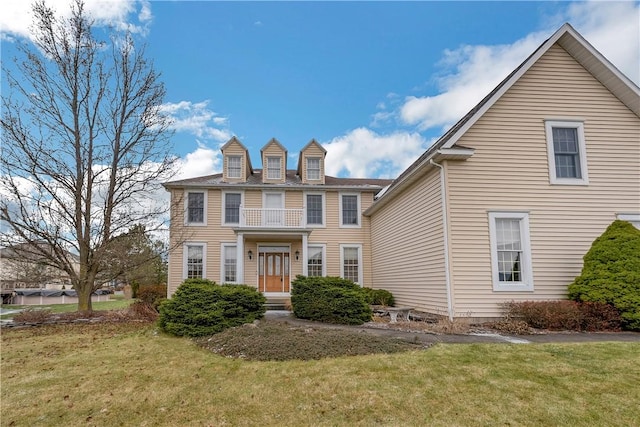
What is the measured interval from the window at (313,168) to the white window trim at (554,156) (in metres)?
10.3

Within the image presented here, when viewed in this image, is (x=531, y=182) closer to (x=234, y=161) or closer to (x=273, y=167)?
(x=273, y=167)

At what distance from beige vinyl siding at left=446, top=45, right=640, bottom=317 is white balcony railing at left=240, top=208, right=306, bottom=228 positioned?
840 centimetres

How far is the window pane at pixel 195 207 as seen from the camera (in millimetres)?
16578

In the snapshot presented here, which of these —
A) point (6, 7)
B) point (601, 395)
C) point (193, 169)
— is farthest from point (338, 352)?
point (193, 169)

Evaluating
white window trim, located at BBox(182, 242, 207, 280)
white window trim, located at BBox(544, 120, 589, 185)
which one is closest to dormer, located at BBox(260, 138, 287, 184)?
white window trim, located at BBox(182, 242, 207, 280)

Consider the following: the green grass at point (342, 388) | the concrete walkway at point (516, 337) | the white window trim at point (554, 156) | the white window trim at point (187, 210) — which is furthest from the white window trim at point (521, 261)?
the white window trim at point (187, 210)

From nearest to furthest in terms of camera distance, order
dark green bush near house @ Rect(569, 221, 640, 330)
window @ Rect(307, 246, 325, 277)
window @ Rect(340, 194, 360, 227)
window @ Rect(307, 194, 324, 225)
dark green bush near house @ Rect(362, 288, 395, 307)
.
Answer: dark green bush near house @ Rect(569, 221, 640, 330)
dark green bush near house @ Rect(362, 288, 395, 307)
window @ Rect(307, 246, 325, 277)
window @ Rect(307, 194, 324, 225)
window @ Rect(340, 194, 360, 227)

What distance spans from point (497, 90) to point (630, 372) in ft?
24.5

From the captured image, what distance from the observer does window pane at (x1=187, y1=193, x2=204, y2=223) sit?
54.4 ft

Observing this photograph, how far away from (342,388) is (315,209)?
13.2 m

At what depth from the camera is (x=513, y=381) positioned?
4574mm

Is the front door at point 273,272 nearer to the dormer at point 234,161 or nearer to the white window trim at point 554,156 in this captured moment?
the dormer at point 234,161

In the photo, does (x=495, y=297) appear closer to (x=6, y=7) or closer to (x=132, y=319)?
(x=132, y=319)

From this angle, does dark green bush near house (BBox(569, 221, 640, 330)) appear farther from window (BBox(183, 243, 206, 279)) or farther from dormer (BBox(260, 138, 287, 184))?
window (BBox(183, 243, 206, 279))
